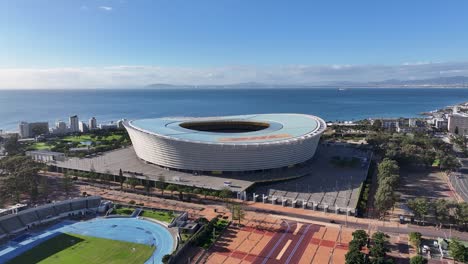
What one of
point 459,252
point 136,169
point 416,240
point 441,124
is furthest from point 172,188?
point 441,124

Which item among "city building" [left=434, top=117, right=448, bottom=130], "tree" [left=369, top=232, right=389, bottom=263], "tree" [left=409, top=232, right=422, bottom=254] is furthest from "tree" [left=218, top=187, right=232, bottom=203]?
"city building" [left=434, top=117, right=448, bottom=130]

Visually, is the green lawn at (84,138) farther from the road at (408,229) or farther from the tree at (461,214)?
the tree at (461,214)

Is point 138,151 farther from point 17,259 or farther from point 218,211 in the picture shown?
point 17,259

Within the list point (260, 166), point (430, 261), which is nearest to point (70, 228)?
point (260, 166)

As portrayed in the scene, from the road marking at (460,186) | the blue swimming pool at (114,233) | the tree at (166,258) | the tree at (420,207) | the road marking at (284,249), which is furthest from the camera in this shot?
the road marking at (460,186)

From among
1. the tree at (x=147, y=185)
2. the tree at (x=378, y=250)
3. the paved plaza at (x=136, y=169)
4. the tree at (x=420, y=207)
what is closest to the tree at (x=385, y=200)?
the tree at (x=420, y=207)

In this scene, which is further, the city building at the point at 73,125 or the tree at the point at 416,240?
the city building at the point at 73,125
